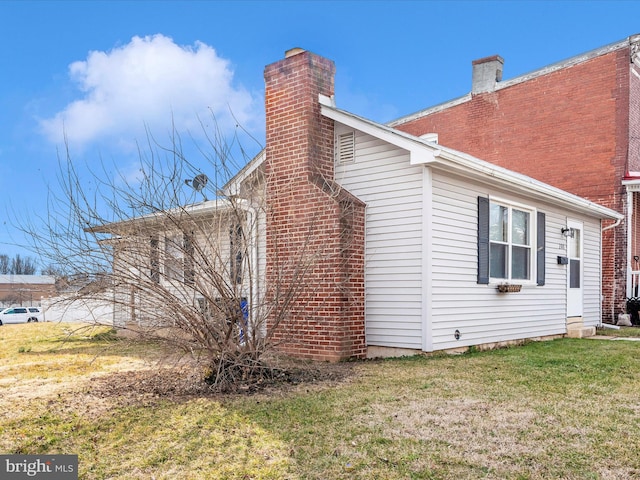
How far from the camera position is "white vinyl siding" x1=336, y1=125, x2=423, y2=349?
303 inches

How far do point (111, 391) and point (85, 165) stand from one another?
2567mm

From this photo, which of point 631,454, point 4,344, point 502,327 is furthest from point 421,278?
point 4,344

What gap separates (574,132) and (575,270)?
4.69 m

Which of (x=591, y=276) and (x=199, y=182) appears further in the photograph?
(x=591, y=276)

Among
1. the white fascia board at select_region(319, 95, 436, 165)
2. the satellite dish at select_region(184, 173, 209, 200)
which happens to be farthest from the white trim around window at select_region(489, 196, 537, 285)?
the satellite dish at select_region(184, 173, 209, 200)

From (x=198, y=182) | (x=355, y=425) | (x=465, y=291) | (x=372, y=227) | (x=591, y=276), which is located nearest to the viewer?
(x=355, y=425)

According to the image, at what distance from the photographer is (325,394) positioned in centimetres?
531

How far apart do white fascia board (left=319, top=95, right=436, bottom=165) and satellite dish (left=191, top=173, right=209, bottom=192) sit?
9.63 feet

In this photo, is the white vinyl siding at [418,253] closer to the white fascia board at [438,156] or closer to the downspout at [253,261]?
the white fascia board at [438,156]

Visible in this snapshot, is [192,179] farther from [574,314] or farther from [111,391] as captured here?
[574,314]

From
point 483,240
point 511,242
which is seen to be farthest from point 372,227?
point 511,242

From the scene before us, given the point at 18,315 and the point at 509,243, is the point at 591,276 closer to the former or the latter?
the point at 509,243

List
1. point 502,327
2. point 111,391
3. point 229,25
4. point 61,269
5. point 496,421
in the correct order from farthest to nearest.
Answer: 1. point 502,327
2. point 229,25
3. point 61,269
4. point 111,391
5. point 496,421

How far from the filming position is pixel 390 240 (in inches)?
314
